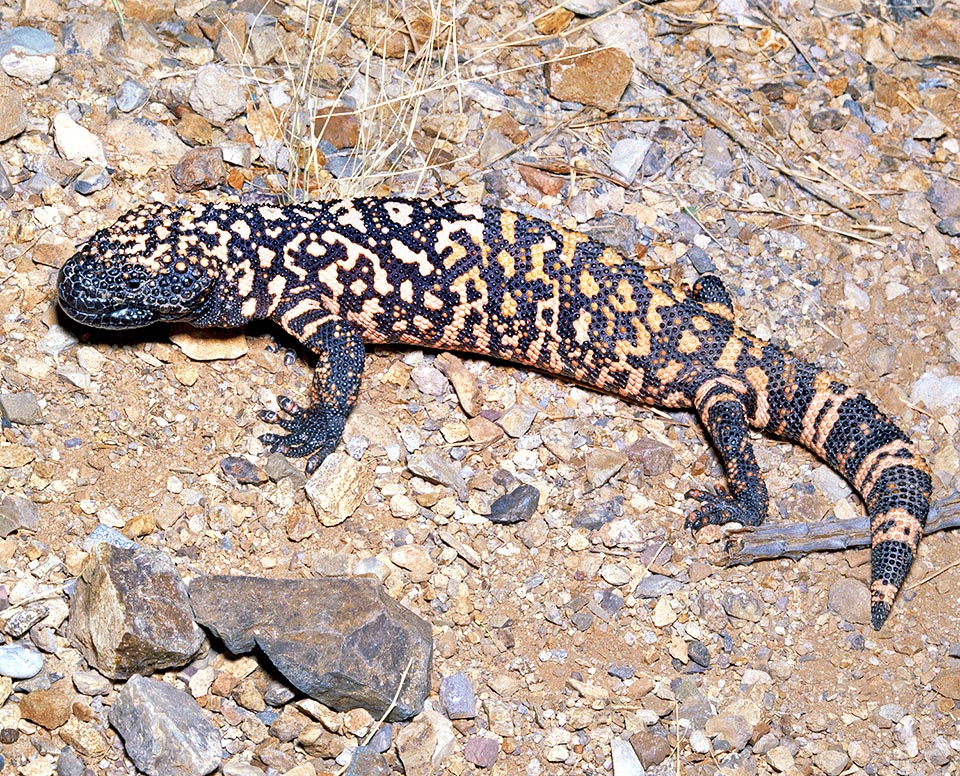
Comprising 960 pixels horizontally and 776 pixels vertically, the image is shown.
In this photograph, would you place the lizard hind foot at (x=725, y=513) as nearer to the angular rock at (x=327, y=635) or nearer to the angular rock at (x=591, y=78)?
the angular rock at (x=327, y=635)

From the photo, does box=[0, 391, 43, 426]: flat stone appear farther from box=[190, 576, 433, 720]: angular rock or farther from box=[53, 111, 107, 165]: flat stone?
box=[53, 111, 107, 165]: flat stone

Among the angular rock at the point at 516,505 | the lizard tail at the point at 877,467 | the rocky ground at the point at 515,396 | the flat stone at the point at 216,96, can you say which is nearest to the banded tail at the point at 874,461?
the lizard tail at the point at 877,467

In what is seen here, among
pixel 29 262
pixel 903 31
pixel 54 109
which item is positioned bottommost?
pixel 29 262

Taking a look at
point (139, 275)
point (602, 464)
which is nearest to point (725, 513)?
point (602, 464)

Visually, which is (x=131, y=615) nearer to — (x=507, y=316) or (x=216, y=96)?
(x=507, y=316)

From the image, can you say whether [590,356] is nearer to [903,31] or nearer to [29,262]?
[29,262]

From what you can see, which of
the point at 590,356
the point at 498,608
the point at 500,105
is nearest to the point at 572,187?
the point at 500,105

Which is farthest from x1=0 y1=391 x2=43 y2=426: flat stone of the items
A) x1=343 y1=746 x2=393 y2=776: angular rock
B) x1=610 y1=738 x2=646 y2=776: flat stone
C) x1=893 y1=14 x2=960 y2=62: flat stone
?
x1=893 y1=14 x2=960 y2=62: flat stone
